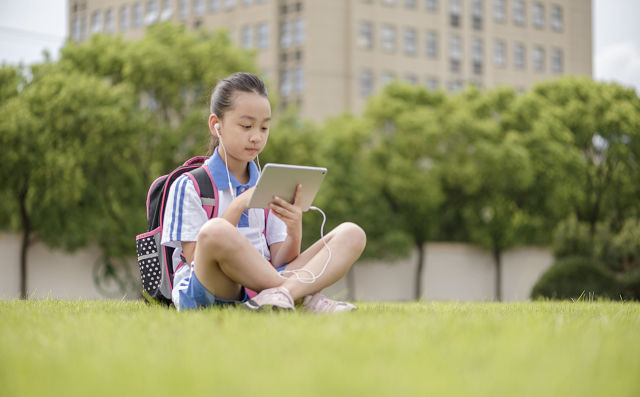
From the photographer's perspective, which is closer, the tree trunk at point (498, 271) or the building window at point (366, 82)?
the tree trunk at point (498, 271)

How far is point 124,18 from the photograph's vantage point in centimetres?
4703

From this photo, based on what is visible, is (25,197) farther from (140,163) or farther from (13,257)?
(140,163)

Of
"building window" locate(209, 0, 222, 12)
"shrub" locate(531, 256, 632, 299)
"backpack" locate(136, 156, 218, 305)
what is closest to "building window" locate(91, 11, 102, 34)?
"building window" locate(209, 0, 222, 12)

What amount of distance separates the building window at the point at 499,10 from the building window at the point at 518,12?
83 centimetres

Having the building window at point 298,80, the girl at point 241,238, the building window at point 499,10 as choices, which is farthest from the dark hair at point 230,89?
the building window at point 499,10

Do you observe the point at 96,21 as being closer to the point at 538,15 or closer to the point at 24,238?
the point at 538,15

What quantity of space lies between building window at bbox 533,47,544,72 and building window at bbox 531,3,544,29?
160cm

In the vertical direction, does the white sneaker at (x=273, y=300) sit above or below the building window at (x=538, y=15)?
below

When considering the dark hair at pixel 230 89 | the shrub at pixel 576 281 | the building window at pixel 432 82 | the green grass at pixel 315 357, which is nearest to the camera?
the green grass at pixel 315 357

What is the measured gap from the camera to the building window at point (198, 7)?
45438 millimetres

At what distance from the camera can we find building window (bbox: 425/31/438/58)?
43.9 metres

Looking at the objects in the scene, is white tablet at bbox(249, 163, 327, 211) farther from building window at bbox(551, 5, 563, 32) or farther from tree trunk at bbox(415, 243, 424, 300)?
building window at bbox(551, 5, 563, 32)

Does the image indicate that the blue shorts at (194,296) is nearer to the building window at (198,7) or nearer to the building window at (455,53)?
the building window at (455,53)

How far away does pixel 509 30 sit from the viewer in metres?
46.5
